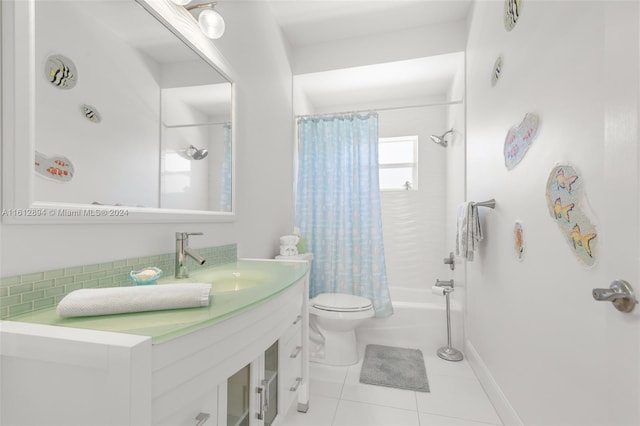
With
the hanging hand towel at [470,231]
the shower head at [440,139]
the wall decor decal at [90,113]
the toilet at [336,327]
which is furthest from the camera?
the shower head at [440,139]

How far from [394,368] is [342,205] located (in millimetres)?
1274

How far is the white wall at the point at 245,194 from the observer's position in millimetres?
737

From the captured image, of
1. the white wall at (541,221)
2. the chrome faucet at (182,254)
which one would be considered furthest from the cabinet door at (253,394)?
the white wall at (541,221)

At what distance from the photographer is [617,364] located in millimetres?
588

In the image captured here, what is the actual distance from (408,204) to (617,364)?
8.15 ft

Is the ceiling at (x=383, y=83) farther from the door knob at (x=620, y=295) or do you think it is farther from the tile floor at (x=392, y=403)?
the tile floor at (x=392, y=403)

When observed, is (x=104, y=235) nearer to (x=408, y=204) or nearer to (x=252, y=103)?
(x=252, y=103)

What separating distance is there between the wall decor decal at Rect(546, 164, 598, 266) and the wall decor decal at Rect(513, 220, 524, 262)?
0.25 m

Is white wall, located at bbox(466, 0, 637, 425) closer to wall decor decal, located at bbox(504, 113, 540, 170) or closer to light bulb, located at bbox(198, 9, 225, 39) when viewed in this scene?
wall decor decal, located at bbox(504, 113, 540, 170)

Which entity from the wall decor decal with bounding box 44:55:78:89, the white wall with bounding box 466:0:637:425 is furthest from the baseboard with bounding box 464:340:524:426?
the wall decor decal with bounding box 44:55:78:89

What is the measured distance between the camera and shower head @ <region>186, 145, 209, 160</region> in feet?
4.19

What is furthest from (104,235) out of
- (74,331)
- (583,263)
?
(583,263)

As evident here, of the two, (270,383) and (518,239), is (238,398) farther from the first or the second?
(518,239)

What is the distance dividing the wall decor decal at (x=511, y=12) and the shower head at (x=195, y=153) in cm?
160
